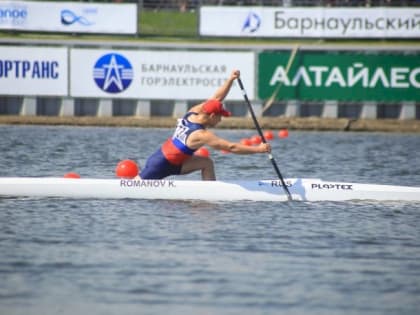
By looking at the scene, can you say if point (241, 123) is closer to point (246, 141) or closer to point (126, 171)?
point (246, 141)

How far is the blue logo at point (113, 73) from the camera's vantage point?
31.5 m

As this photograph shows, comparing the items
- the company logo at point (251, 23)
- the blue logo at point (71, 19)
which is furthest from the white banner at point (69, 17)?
the company logo at point (251, 23)

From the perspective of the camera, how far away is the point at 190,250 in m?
13.8

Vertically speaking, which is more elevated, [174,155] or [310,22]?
[310,22]

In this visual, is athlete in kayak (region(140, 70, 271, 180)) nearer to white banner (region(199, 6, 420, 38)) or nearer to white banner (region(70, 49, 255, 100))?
white banner (region(70, 49, 255, 100))

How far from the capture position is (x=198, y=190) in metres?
17.7

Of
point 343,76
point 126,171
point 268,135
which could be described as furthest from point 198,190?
point 343,76

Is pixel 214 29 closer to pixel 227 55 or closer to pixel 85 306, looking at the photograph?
pixel 227 55

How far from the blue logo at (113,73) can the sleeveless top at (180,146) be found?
13775mm

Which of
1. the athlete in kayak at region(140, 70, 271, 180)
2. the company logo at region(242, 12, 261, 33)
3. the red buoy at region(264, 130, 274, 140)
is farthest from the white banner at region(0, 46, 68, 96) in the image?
the athlete in kayak at region(140, 70, 271, 180)

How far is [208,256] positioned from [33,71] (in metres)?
18.9

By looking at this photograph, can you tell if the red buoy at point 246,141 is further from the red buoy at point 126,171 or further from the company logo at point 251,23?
the company logo at point 251,23

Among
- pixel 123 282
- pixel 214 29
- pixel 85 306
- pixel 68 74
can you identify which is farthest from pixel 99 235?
pixel 214 29

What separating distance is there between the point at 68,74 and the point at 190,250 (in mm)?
18389
